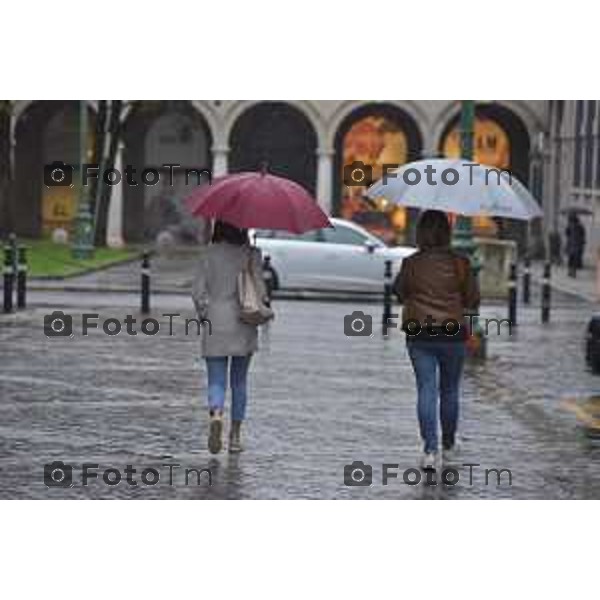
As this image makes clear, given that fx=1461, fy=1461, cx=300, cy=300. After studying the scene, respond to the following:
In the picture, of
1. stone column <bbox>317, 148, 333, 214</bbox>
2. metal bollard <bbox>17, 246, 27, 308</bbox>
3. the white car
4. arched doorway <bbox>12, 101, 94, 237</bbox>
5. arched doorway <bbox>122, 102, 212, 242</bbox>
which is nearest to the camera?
metal bollard <bbox>17, 246, 27, 308</bbox>

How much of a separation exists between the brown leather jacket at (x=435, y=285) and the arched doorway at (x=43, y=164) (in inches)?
1517

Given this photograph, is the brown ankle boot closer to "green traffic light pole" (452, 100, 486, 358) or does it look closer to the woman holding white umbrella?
the woman holding white umbrella

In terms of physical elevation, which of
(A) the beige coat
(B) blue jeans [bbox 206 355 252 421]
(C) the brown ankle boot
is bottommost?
(C) the brown ankle boot

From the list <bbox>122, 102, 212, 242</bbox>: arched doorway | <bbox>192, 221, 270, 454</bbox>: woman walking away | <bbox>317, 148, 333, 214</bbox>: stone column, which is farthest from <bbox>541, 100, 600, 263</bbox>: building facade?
<bbox>192, 221, 270, 454</bbox>: woman walking away

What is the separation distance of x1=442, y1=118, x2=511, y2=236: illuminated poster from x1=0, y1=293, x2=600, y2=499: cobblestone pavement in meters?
A: 27.2

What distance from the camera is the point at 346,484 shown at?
28.5 feet

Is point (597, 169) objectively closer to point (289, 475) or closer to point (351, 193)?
point (351, 193)

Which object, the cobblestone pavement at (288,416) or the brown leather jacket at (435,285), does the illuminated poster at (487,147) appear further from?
the brown leather jacket at (435,285)

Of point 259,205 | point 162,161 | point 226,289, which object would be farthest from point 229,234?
point 162,161

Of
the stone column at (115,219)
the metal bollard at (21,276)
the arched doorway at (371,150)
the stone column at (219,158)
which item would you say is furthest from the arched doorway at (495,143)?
the metal bollard at (21,276)

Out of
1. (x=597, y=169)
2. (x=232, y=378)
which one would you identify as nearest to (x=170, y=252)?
(x=597, y=169)

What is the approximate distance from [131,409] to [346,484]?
3.36 m

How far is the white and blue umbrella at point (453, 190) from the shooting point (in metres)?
9.29

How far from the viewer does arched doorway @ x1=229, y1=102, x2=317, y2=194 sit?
4609 cm
